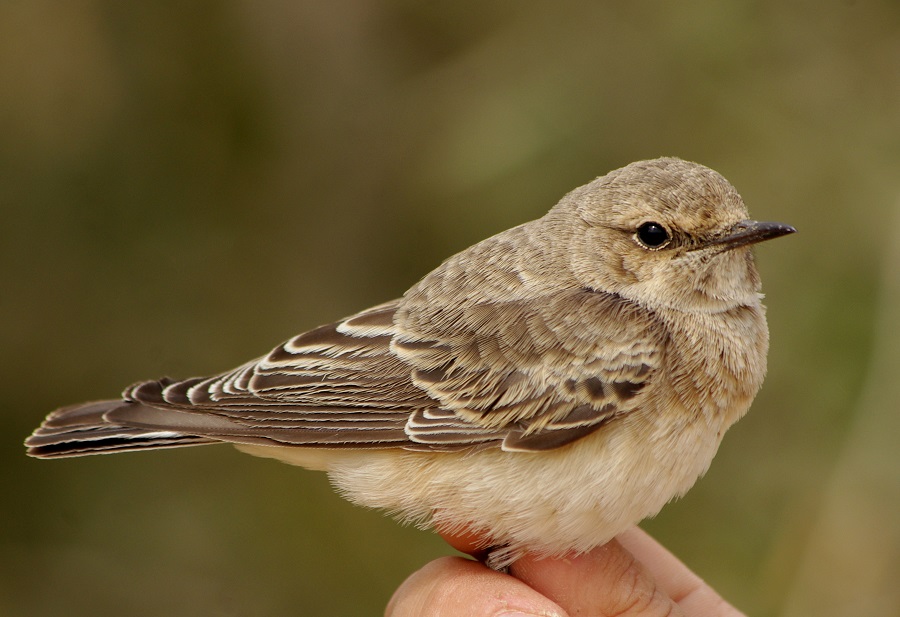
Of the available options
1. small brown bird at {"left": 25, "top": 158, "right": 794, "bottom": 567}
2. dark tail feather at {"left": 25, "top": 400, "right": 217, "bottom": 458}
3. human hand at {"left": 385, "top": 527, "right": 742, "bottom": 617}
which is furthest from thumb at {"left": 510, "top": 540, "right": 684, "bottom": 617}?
dark tail feather at {"left": 25, "top": 400, "right": 217, "bottom": 458}

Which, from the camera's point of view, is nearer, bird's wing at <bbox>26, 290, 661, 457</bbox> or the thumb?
bird's wing at <bbox>26, 290, 661, 457</bbox>

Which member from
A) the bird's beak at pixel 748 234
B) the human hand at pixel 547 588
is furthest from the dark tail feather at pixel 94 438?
the bird's beak at pixel 748 234

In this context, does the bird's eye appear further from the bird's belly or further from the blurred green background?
the blurred green background

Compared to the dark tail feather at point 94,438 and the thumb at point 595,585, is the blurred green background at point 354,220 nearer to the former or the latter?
the thumb at point 595,585

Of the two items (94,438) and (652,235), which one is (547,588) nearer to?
(652,235)

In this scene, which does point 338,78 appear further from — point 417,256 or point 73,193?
point 73,193

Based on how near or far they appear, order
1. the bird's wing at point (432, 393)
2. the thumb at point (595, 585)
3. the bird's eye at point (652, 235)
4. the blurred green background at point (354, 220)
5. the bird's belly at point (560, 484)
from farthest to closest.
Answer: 1. the blurred green background at point (354, 220)
2. the thumb at point (595, 585)
3. the bird's eye at point (652, 235)
4. the bird's wing at point (432, 393)
5. the bird's belly at point (560, 484)
